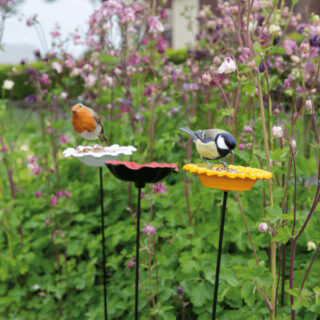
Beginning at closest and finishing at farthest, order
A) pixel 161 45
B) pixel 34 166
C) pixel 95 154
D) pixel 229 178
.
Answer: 1. pixel 229 178
2. pixel 95 154
3. pixel 161 45
4. pixel 34 166

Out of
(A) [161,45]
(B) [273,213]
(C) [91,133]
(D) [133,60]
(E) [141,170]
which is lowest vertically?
(B) [273,213]

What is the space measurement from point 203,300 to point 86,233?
1191mm

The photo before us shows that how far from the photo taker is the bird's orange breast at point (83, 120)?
177 cm

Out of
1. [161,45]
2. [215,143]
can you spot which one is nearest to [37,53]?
[161,45]

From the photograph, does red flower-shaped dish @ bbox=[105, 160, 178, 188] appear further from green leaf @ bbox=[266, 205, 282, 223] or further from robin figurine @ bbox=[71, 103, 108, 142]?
green leaf @ bbox=[266, 205, 282, 223]

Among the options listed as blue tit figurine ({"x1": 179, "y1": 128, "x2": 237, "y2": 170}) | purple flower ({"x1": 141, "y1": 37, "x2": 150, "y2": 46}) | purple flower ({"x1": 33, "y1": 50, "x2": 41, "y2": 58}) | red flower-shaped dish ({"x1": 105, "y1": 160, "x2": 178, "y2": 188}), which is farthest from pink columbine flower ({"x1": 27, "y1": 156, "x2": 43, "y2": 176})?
blue tit figurine ({"x1": 179, "y1": 128, "x2": 237, "y2": 170})

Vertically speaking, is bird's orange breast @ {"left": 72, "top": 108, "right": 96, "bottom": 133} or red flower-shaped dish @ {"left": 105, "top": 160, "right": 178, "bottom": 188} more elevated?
bird's orange breast @ {"left": 72, "top": 108, "right": 96, "bottom": 133}

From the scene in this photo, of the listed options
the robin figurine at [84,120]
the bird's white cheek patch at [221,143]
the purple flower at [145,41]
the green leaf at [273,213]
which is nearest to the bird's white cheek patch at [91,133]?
the robin figurine at [84,120]

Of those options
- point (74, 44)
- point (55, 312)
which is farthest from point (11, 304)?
point (74, 44)

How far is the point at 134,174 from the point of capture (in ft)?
5.29

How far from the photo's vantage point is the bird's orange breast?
177cm

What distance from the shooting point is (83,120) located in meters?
1.78

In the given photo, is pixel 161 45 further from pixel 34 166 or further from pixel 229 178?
pixel 229 178

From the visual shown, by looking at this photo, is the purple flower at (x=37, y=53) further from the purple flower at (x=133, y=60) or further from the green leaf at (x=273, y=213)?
the green leaf at (x=273, y=213)
